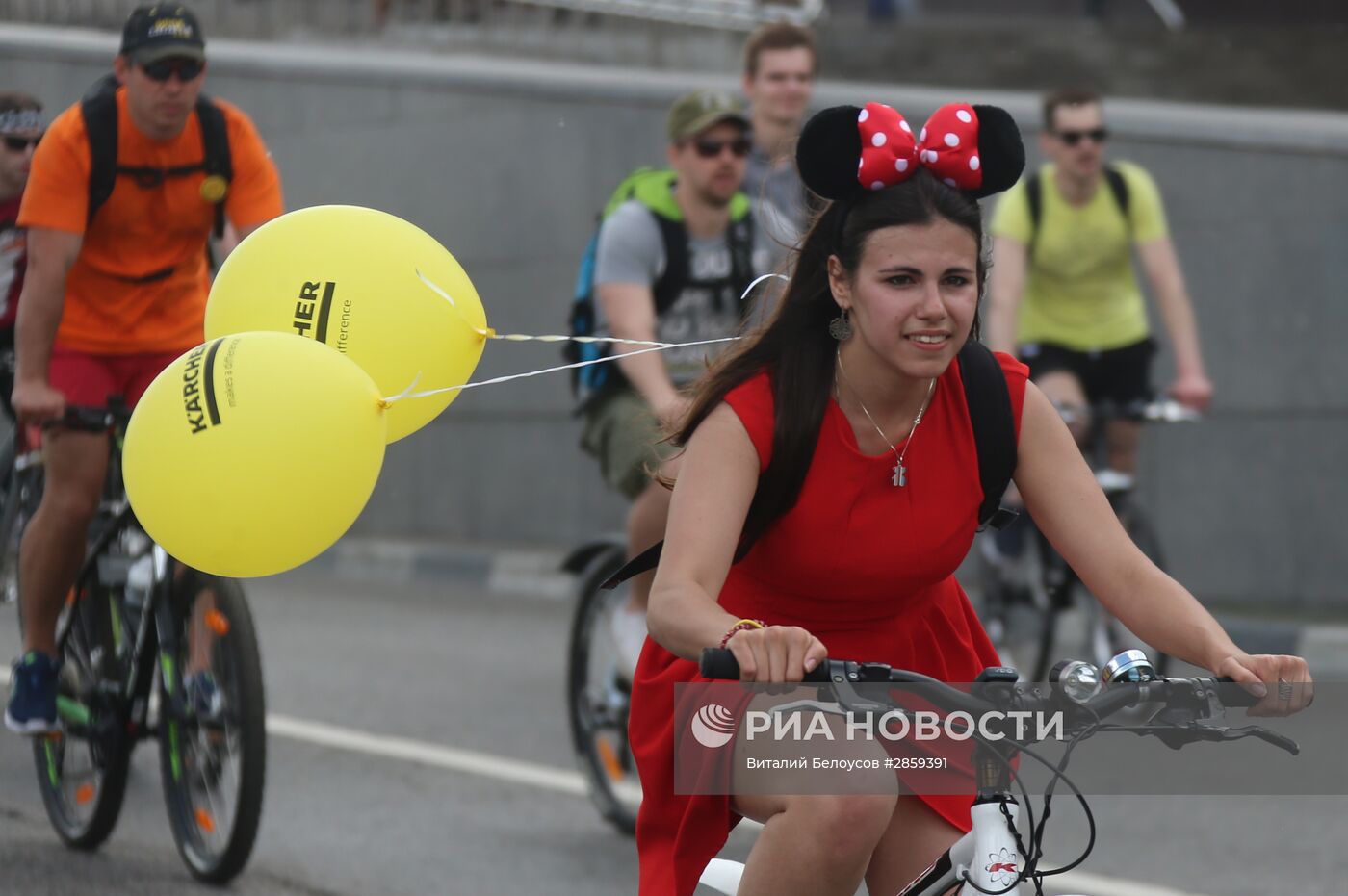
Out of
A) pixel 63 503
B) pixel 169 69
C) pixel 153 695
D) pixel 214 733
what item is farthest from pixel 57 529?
pixel 169 69

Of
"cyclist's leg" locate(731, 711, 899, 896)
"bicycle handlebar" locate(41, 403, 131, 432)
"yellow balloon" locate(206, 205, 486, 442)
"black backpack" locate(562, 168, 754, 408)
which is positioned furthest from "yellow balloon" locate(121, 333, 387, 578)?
"black backpack" locate(562, 168, 754, 408)

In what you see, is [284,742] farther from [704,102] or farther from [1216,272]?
[1216,272]

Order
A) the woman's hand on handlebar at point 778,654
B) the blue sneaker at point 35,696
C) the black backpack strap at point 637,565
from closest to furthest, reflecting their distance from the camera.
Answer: the woman's hand on handlebar at point 778,654
the black backpack strap at point 637,565
the blue sneaker at point 35,696

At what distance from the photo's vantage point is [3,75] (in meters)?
16.4

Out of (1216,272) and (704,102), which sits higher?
(704,102)

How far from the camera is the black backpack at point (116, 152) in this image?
559 cm

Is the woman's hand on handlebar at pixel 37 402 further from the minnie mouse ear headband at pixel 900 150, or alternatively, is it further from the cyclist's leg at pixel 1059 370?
the cyclist's leg at pixel 1059 370

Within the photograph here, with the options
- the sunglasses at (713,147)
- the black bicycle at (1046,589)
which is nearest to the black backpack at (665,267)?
the sunglasses at (713,147)

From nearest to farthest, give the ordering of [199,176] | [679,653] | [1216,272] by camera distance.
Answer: [679,653]
[199,176]
[1216,272]

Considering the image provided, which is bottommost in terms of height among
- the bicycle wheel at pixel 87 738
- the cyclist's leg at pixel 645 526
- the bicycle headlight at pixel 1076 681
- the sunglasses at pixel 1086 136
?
the bicycle wheel at pixel 87 738

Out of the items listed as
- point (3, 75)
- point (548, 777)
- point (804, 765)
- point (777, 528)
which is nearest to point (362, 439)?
point (777, 528)

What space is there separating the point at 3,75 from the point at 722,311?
Answer: 11646 millimetres

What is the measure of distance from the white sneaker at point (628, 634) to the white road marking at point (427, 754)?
0.69 meters

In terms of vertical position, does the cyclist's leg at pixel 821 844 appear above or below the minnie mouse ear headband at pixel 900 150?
below
